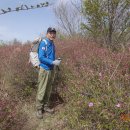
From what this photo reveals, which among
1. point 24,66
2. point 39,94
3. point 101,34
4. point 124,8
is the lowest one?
point 39,94

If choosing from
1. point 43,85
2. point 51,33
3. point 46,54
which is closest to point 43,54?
point 46,54

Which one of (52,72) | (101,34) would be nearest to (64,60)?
(52,72)

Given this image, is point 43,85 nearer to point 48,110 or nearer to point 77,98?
point 48,110

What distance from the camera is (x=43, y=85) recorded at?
8.30 m

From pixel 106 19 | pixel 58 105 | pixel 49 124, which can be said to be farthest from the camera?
pixel 106 19

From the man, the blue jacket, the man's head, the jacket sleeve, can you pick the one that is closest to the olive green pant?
the man

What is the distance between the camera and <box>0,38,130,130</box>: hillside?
627 centimetres

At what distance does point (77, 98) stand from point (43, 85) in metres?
1.44

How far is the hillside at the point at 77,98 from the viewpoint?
20.6 feet

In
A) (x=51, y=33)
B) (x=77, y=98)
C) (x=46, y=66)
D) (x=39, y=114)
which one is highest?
(x=51, y=33)

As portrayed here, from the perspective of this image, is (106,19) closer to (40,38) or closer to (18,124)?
(40,38)

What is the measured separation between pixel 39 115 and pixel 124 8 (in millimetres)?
7389

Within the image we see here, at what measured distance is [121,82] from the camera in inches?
280

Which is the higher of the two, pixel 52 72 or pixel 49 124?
pixel 52 72
